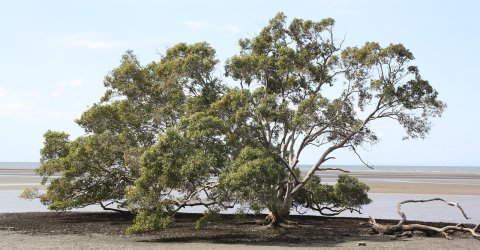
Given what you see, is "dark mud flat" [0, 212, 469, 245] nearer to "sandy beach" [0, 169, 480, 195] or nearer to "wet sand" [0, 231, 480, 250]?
"wet sand" [0, 231, 480, 250]

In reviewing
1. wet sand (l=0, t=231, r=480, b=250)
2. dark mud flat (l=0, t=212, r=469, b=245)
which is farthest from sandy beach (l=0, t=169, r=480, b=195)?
wet sand (l=0, t=231, r=480, b=250)

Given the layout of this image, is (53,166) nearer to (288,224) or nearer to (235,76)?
(235,76)

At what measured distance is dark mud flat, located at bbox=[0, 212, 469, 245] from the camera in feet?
86.2

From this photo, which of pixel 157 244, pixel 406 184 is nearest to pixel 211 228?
pixel 157 244

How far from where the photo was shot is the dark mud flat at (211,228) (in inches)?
1034

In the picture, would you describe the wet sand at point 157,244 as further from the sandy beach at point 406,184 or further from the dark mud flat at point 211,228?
the sandy beach at point 406,184

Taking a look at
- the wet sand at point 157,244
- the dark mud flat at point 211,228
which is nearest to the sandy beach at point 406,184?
the dark mud flat at point 211,228

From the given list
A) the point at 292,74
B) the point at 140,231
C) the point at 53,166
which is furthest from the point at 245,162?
the point at 53,166

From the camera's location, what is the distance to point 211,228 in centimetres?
2980

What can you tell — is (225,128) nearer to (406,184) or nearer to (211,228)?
(211,228)

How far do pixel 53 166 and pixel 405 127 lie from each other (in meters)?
20.8

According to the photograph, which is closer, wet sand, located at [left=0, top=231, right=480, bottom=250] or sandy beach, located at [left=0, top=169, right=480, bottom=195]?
wet sand, located at [left=0, top=231, right=480, bottom=250]

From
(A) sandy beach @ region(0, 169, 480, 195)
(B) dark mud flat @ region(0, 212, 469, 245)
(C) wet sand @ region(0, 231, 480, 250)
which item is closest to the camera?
(C) wet sand @ region(0, 231, 480, 250)

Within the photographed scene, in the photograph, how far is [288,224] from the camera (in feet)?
102
